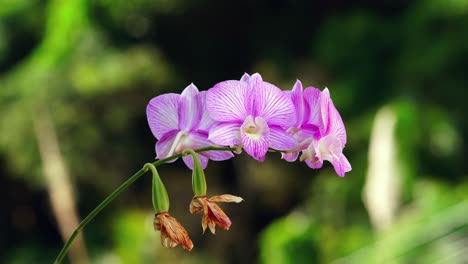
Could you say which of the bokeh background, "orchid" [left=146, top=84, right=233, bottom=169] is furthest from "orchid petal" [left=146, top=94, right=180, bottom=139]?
the bokeh background

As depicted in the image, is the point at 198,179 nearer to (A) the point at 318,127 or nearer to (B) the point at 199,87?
(A) the point at 318,127

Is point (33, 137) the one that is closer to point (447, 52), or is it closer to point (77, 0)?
point (77, 0)

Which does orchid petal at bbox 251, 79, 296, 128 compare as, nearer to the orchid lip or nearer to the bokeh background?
the orchid lip

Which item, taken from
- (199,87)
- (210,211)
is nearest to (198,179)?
(210,211)

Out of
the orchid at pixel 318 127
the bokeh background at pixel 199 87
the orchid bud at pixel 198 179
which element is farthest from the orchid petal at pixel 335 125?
the bokeh background at pixel 199 87

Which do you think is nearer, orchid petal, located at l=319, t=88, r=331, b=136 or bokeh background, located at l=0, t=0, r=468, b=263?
orchid petal, located at l=319, t=88, r=331, b=136

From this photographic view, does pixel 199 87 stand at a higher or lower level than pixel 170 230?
higher
